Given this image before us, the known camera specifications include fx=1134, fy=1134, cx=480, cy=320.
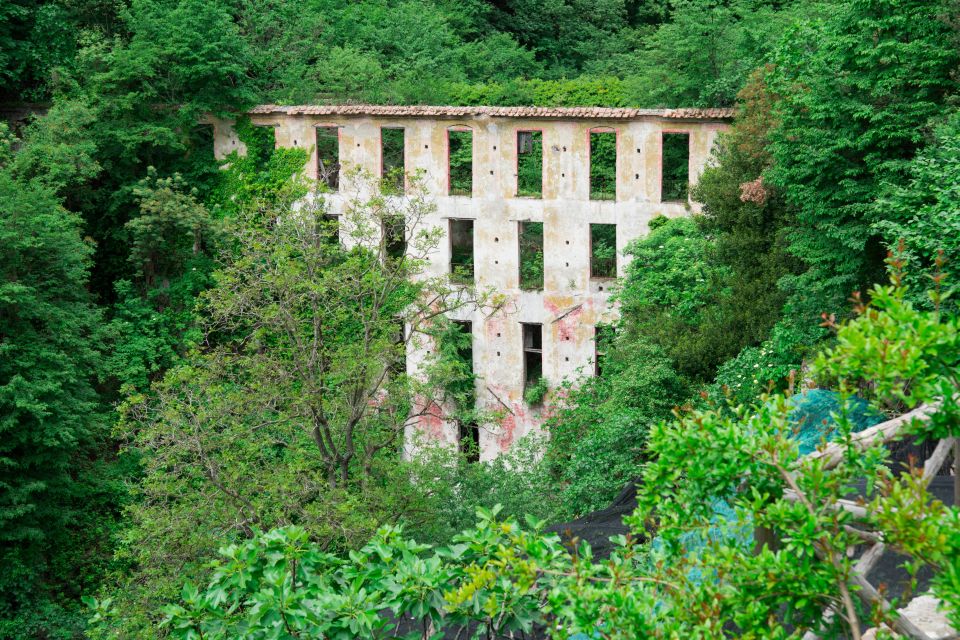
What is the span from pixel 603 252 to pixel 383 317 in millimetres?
6829

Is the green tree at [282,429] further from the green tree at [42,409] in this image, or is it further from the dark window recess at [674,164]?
the dark window recess at [674,164]

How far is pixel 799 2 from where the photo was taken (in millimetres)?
26312

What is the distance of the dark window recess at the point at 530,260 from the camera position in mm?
23562

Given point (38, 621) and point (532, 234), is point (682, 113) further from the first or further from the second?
point (38, 621)

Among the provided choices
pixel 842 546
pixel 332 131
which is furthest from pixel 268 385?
pixel 332 131

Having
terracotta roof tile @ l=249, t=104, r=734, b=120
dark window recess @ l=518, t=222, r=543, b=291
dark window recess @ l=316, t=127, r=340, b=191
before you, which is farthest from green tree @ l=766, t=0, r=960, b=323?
dark window recess @ l=316, t=127, r=340, b=191

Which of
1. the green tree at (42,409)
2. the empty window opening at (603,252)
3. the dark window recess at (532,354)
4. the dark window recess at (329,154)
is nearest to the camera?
the green tree at (42,409)

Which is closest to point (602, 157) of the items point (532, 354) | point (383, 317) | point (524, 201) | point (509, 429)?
point (524, 201)

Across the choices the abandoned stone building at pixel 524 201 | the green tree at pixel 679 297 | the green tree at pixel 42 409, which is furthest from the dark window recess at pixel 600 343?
the green tree at pixel 42 409

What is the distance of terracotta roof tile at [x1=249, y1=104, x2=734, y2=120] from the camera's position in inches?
858

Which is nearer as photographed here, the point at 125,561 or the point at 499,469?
the point at 499,469

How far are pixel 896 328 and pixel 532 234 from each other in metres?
21.3

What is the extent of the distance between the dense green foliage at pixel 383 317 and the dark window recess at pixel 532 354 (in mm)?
833

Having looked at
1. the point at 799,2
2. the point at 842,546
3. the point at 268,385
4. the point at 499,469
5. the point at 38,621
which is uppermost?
the point at 799,2
